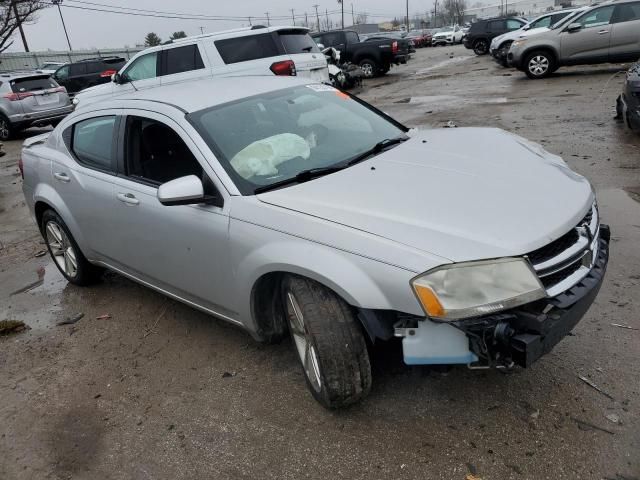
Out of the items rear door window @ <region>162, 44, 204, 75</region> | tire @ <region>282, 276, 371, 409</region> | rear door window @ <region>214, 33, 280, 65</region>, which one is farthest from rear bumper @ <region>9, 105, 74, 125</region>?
tire @ <region>282, 276, 371, 409</region>

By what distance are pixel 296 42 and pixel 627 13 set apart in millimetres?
8635

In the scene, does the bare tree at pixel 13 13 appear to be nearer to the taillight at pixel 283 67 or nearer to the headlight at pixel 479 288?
the taillight at pixel 283 67

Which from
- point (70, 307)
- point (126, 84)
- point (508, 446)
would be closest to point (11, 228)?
point (70, 307)

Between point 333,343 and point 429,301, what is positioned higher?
point 429,301

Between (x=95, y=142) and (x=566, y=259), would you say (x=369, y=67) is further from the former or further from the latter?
(x=566, y=259)

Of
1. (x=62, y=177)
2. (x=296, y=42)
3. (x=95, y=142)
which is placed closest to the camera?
(x=95, y=142)

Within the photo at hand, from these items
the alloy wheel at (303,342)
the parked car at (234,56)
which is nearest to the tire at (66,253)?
the alloy wheel at (303,342)

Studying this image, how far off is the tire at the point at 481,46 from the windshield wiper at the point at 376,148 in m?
25.2

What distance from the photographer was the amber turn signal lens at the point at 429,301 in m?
2.21

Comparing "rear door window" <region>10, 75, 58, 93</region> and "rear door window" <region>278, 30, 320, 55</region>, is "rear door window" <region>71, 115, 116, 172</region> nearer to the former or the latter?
"rear door window" <region>278, 30, 320, 55</region>

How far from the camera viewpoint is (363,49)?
20.0 meters

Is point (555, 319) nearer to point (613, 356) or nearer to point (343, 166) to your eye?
point (613, 356)

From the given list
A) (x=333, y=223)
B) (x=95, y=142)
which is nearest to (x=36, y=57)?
(x=95, y=142)

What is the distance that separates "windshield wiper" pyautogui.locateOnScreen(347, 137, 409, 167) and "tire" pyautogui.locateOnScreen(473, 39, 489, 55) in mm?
25173
